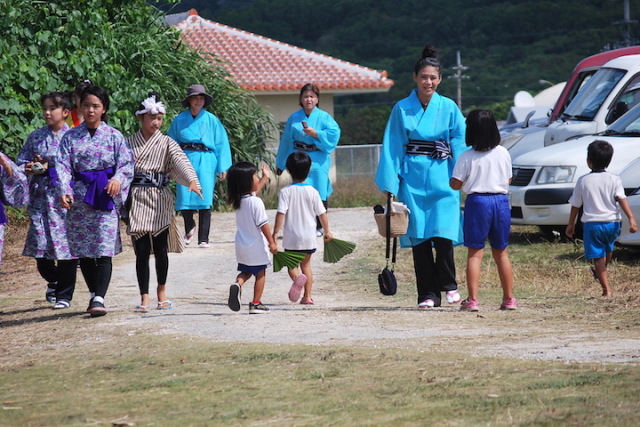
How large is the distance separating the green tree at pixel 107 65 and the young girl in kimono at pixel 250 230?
5227 mm

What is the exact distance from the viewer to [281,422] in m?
Answer: 3.89

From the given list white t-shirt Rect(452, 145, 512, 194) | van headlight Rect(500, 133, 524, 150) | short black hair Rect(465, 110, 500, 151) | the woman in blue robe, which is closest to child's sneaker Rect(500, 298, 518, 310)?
the woman in blue robe

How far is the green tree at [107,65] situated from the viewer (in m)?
11.8

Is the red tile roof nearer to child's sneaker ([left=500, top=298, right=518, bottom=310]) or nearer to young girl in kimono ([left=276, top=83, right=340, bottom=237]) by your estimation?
young girl in kimono ([left=276, top=83, right=340, bottom=237])

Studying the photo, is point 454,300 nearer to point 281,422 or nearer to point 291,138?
point 281,422

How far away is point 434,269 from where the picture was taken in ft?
23.1

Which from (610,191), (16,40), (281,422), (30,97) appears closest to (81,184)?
(281,422)

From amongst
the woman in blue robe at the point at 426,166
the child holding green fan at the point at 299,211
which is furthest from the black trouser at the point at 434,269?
the child holding green fan at the point at 299,211

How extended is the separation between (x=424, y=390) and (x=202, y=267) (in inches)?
227

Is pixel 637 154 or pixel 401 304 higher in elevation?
pixel 637 154

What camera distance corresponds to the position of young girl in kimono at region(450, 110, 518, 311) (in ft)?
21.6

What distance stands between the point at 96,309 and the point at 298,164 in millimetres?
1845

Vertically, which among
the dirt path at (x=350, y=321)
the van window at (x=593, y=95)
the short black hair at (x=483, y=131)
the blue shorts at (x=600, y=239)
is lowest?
the dirt path at (x=350, y=321)

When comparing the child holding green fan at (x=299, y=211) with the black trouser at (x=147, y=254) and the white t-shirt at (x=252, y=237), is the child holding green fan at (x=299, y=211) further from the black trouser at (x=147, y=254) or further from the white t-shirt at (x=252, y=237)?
the black trouser at (x=147, y=254)
